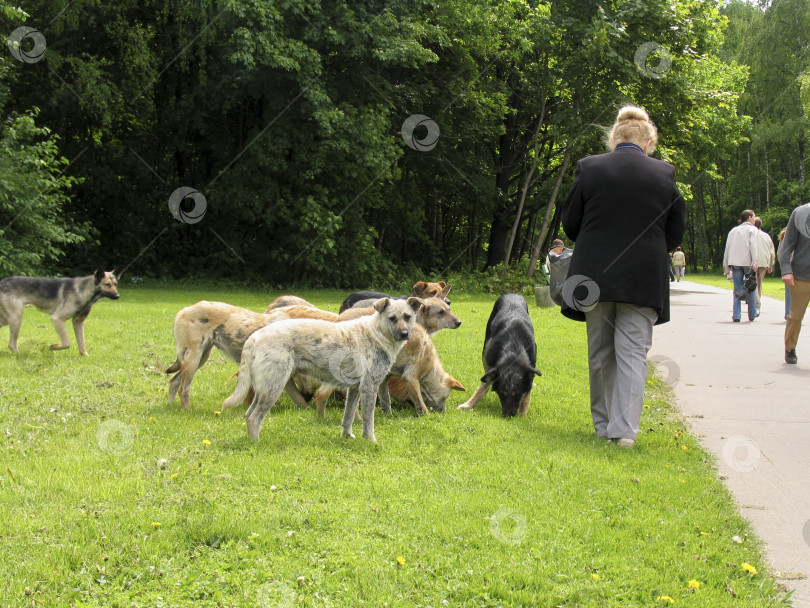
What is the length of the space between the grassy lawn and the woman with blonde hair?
0.60 meters

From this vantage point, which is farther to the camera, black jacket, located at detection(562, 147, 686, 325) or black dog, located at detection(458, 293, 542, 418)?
black dog, located at detection(458, 293, 542, 418)

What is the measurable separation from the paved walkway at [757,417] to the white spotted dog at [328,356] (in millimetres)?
3006

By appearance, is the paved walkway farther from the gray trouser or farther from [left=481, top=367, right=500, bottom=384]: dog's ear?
[left=481, top=367, right=500, bottom=384]: dog's ear

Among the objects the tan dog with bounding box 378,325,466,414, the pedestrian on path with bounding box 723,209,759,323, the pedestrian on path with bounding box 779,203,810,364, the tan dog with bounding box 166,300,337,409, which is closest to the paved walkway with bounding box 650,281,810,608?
the pedestrian on path with bounding box 779,203,810,364

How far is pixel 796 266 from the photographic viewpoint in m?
10.6

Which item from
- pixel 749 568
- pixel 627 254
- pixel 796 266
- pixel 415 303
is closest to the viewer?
pixel 749 568

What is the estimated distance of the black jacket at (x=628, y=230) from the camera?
6.28 metres

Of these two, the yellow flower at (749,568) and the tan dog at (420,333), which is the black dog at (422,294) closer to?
the tan dog at (420,333)

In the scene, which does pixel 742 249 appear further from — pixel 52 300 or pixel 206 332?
pixel 52 300

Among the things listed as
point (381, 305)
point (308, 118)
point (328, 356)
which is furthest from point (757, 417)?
point (308, 118)

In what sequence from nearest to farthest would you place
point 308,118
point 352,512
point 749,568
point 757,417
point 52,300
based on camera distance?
point 749,568 < point 352,512 < point 757,417 < point 52,300 < point 308,118

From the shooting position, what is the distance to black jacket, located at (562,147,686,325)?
20.6ft

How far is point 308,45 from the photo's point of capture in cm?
2275

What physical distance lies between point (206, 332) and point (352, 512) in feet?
11.6
